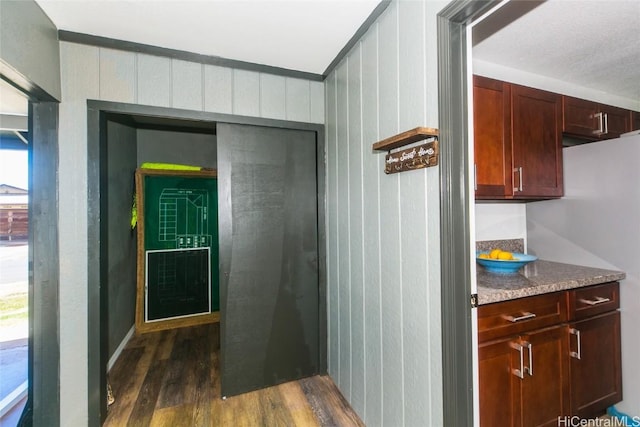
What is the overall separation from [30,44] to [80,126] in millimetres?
467

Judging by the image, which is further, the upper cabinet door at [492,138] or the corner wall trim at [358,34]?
the upper cabinet door at [492,138]

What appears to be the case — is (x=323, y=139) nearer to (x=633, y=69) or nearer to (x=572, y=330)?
(x=572, y=330)

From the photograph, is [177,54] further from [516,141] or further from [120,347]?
[120,347]

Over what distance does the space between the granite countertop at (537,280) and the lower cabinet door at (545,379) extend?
0.26 metres

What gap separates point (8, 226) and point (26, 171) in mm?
335

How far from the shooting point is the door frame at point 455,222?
1113 millimetres

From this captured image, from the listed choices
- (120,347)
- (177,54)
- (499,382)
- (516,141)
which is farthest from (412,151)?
(120,347)

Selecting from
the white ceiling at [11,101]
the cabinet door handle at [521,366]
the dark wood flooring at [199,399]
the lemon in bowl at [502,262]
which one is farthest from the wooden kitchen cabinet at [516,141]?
the white ceiling at [11,101]

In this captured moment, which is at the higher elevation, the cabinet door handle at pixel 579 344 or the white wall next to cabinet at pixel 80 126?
the white wall next to cabinet at pixel 80 126

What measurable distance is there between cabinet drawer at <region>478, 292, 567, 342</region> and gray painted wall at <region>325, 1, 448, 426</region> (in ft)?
1.29

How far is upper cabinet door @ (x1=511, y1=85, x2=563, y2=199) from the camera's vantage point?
1854 mm

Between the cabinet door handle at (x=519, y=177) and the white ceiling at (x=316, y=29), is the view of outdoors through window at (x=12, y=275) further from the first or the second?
the cabinet door handle at (x=519, y=177)

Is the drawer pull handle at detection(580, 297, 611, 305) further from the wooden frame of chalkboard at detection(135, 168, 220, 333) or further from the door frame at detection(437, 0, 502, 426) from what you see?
the wooden frame of chalkboard at detection(135, 168, 220, 333)

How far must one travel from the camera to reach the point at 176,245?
3352 mm
